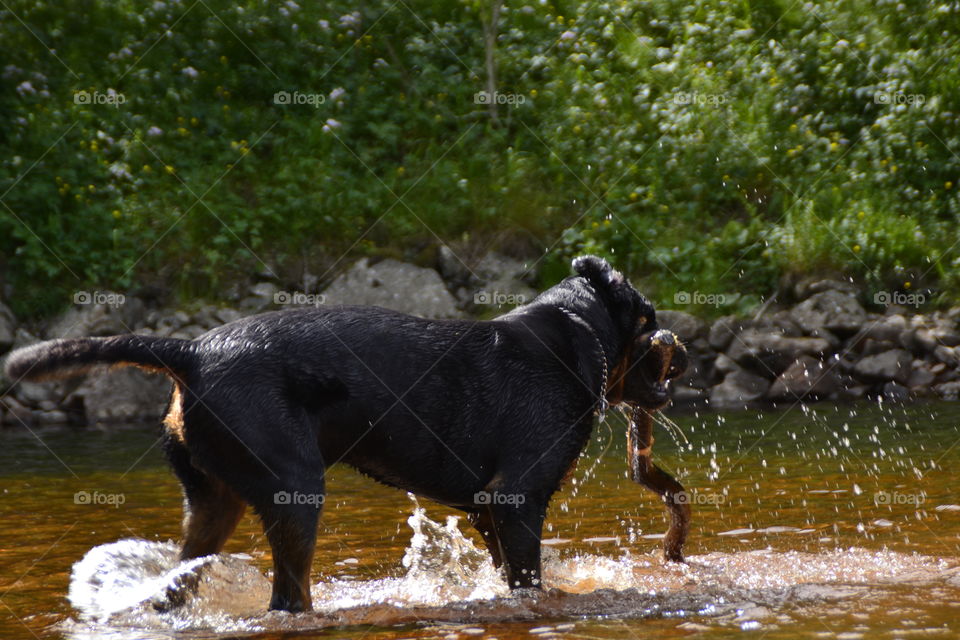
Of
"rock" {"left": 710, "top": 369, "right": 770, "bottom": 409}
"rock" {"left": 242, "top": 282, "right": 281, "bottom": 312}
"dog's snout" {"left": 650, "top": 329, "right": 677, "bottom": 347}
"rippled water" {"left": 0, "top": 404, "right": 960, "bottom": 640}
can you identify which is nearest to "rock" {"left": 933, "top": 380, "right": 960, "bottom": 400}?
"rock" {"left": 710, "top": 369, "right": 770, "bottom": 409}

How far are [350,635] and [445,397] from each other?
3.44 ft

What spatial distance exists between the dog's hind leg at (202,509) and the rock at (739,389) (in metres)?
8.36

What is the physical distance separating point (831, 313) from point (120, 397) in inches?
322

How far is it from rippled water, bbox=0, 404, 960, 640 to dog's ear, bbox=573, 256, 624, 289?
1.31m

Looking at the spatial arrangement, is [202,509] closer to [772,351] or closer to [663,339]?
[663,339]

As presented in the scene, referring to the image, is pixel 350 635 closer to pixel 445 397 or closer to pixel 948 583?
pixel 445 397

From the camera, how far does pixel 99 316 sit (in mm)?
13547

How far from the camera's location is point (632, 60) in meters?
16.2

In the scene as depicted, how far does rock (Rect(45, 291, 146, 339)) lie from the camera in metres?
13.4

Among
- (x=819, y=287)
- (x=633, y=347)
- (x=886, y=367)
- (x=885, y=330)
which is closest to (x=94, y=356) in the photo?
(x=633, y=347)

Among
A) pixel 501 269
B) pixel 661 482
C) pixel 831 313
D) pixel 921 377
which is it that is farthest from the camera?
pixel 501 269

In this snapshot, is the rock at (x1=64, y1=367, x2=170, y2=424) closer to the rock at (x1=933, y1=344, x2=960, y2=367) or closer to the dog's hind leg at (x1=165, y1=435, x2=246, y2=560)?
the dog's hind leg at (x1=165, y1=435, x2=246, y2=560)

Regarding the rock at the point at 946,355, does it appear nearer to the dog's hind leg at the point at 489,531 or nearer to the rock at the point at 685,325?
the rock at the point at 685,325

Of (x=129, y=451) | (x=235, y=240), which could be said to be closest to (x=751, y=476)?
(x=129, y=451)
